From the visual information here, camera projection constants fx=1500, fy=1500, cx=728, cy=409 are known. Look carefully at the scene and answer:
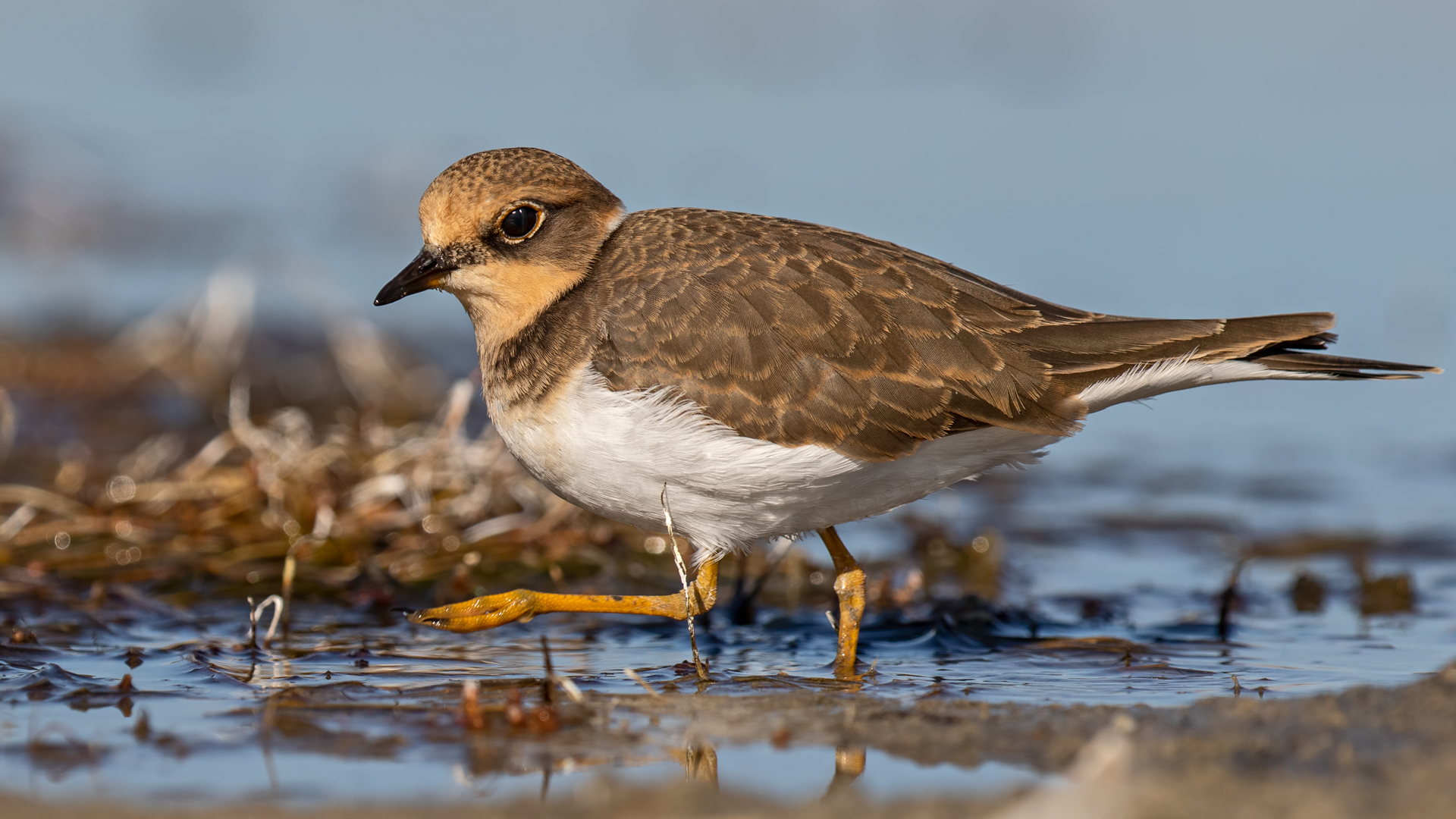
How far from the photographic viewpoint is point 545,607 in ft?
19.8

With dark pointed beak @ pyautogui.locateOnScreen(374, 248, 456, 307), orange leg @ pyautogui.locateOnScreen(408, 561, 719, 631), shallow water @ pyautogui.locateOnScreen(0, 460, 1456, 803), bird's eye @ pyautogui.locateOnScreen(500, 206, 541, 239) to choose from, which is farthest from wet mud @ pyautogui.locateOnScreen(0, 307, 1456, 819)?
bird's eye @ pyautogui.locateOnScreen(500, 206, 541, 239)

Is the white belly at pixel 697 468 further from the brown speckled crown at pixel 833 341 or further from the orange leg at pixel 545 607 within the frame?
the orange leg at pixel 545 607

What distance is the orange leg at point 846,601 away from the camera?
600cm

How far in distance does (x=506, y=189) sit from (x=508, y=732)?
250cm

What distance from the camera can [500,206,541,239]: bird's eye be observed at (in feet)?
20.6

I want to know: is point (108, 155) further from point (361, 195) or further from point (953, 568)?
point (953, 568)

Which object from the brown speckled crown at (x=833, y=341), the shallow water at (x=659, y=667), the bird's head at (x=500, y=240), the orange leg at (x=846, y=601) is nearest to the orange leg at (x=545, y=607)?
the shallow water at (x=659, y=667)

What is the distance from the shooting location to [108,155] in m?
19.0

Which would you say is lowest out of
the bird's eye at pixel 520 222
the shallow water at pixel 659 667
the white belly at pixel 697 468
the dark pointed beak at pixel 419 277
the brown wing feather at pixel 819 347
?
the shallow water at pixel 659 667

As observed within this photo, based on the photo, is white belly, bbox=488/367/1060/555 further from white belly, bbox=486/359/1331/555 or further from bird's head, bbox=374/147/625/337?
bird's head, bbox=374/147/625/337

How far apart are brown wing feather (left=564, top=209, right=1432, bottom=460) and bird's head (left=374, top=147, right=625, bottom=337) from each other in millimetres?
185

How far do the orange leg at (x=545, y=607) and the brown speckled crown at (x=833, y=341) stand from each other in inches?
32.2

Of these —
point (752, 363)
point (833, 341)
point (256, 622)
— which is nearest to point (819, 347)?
point (833, 341)

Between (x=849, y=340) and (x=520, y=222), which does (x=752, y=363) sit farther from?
(x=520, y=222)
